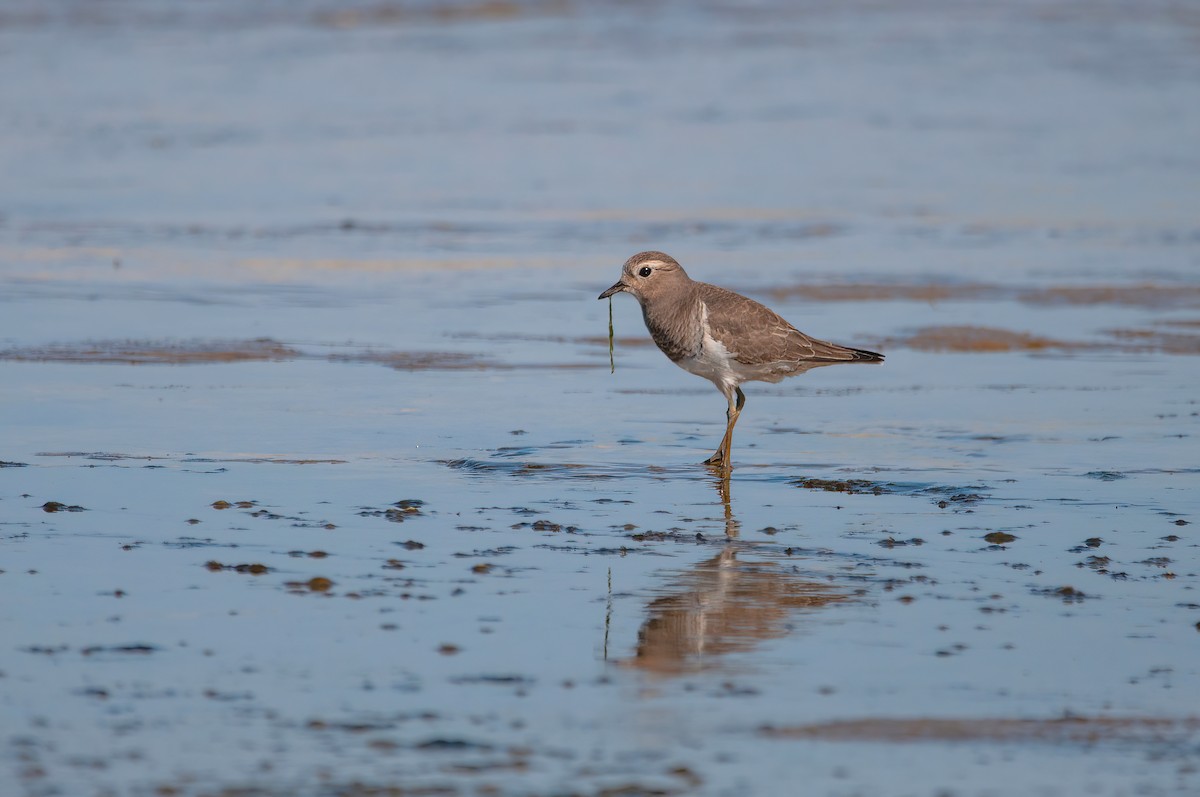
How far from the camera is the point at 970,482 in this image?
8.59m

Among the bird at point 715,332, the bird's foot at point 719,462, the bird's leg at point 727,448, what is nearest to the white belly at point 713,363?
the bird at point 715,332

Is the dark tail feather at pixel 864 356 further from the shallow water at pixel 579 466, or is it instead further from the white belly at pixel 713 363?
the white belly at pixel 713 363

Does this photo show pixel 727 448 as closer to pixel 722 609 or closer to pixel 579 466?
pixel 579 466

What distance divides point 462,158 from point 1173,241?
8526 millimetres

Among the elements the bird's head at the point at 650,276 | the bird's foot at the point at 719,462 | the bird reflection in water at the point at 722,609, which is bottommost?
the bird reflection in water at the point at 722,609

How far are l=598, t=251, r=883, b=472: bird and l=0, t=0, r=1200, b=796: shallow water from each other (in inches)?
15.3

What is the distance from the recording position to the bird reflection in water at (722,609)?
5.99 m

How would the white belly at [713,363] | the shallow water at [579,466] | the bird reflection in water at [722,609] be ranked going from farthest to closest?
the white belly at [713,363] < the bird reflection in water at [722,609] < the shallow water at [579,466]

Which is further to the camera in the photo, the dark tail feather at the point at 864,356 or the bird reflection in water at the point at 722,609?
the dark tail feather at the point at 864,356

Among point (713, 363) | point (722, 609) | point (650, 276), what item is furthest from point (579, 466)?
point (722, 609)

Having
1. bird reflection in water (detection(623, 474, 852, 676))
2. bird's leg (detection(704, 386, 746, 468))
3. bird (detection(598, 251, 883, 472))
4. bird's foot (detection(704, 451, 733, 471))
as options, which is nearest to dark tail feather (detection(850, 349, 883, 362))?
bird (detection(598, 251, 883, 472))

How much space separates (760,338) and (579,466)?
146 centimetres

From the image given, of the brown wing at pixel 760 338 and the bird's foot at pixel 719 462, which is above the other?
the brown wing at pixel 760 338

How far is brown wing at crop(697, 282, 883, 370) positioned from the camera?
9609mm
